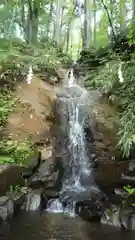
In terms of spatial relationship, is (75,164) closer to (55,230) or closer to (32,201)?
(32,201)

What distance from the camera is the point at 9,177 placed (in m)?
7.72

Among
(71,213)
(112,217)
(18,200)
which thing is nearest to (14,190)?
(18,200)

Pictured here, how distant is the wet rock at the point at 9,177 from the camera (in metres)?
7.44

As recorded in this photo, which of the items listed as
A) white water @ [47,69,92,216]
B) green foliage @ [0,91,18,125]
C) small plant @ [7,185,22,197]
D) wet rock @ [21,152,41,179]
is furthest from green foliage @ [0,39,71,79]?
small plant @ [7,185,22,197]

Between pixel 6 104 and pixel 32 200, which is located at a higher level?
pixel 6 104

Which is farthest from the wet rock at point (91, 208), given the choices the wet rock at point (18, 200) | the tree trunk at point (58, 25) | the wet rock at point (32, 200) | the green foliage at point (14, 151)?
the tree trunk at point (58, 25)

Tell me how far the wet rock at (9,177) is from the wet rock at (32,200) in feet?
1.53

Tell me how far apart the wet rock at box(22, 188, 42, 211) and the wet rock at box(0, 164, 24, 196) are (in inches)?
18.4

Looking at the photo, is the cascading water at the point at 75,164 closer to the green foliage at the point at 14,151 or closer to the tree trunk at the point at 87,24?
the green foliage at the point at 14,151

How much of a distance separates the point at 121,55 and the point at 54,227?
8.35 meters

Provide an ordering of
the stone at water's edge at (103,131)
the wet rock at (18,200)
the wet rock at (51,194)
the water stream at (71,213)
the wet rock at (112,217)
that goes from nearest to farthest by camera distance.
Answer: the water stream at (71,213), the wet rock at (112,217), the wet rock at (18,200), the wet rock at (51,194), the stone at water's edge at (103,131)

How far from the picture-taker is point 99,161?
9.20 meters

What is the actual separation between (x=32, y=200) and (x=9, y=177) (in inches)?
34.2

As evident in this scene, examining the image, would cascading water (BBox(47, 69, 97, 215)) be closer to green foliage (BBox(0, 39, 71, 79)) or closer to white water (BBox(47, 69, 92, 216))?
white water (BBox(47, 69, 92, 216))
